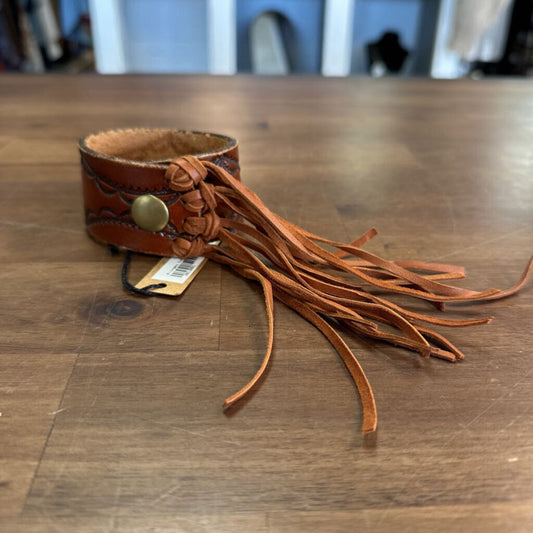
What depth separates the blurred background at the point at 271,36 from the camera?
2928mm

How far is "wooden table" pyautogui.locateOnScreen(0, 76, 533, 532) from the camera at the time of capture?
28 centimetres

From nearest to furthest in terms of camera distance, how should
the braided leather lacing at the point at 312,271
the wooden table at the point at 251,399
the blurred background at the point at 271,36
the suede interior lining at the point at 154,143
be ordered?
the wooden table at the point at 251,399 < the braided leather lacing at the point at 312,271 < the suede interior lining at the point at 154,143 < the blurred background at the point at 271,36

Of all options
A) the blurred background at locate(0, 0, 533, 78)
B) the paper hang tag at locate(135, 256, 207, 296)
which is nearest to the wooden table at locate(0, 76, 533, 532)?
the paper hang tag at locate(135, 256, 207, 296)

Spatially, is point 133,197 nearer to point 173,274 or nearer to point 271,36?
point 173,274

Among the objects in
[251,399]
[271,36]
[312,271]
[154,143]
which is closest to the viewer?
[251,399]

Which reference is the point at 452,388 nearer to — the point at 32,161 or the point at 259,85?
the point at 32,161

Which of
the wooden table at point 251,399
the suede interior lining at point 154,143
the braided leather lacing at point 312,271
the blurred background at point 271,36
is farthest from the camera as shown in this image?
the blurred background at point 271,36

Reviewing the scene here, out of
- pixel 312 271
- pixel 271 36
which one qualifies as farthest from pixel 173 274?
pixel 271 36

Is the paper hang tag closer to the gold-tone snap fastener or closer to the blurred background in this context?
the gold-tone snap fastener

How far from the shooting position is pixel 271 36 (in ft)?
11.7

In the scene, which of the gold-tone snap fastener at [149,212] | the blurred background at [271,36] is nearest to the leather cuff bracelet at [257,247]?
the gold-tone snap fastener at [149,212]

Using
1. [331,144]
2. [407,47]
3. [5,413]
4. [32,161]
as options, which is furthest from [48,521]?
[407,47]

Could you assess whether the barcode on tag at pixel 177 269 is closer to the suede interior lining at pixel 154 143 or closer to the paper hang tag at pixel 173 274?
the paper hang tag at pixel 173 274

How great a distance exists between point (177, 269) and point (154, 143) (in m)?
0.19
